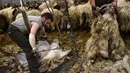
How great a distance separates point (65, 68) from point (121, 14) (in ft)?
7.59

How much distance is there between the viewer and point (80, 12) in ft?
24.7

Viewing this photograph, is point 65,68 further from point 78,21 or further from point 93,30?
point 78,21

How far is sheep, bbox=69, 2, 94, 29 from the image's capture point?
744 centimetres

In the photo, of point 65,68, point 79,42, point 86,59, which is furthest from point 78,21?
point 65,68

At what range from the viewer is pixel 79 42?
6.89 m

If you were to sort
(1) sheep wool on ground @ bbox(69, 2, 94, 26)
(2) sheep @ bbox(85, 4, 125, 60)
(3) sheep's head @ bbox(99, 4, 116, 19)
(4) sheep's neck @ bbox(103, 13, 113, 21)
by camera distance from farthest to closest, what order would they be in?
1. (1) sheep wool on ground @ bbox(69, 2, 94, 26)
2. (3) sheep's head @ bbox(99, 4, 116, 19)
3. (4) sheep's neck @ bbox(103, 13, 113, 21)
4. (2) sheep @ bbox(85, 4, 125, 60)

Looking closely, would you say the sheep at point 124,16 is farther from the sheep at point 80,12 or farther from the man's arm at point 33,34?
the man's arm at point 33,34

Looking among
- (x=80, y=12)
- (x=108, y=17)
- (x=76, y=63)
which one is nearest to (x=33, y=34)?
(x=76, y=63)

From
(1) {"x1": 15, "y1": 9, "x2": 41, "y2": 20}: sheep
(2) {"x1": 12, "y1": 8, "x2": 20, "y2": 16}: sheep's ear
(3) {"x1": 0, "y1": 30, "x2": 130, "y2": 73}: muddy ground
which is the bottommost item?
(3) {"x1": 0, "y1": 30, "x2": 130, "y2": 73}: muddy ground

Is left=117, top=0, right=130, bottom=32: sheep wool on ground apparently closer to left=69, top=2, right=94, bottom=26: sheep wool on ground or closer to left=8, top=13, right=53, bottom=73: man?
left=69, top=2, right=94, bottom=26: sheep wool on ground

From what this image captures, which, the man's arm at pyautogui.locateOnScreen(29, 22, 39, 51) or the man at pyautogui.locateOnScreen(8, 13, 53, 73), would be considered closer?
the man's arm at pyautogui.locateOnScreen(29, 22, 39, 51)

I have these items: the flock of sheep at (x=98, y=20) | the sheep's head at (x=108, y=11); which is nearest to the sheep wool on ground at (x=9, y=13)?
the flock of sheep at (x=98, y=20)

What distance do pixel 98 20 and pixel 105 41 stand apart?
0.51 m

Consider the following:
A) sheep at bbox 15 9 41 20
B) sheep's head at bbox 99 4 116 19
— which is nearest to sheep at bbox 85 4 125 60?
sheep's head at bbox 99 4 116 19
